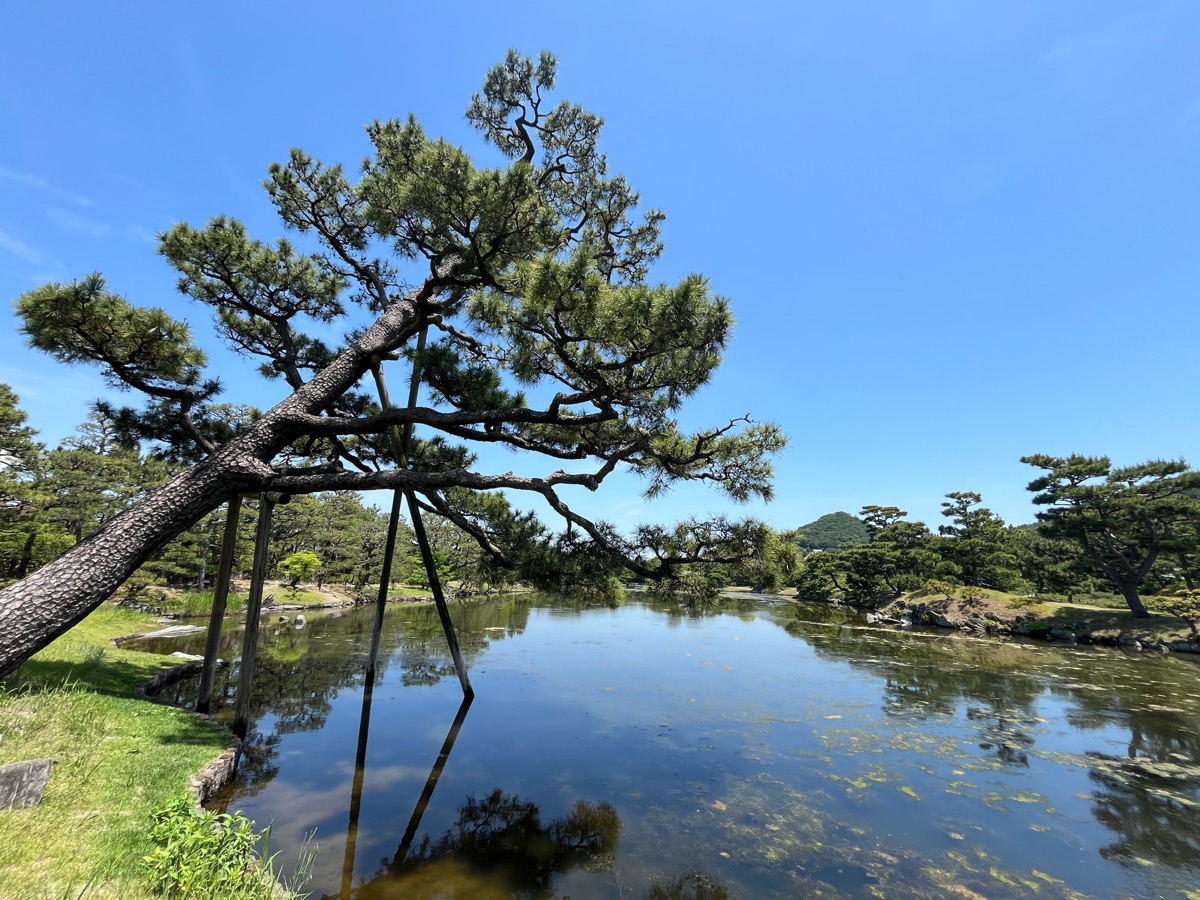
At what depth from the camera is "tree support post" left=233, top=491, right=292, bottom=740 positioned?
5.80 meters

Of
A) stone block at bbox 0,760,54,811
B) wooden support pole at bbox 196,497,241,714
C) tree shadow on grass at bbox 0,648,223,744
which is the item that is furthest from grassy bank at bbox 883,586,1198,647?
stone block at bbox 0,760,54,811

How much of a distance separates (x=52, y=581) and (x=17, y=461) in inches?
599

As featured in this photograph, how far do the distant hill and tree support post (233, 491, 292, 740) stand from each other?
276ft

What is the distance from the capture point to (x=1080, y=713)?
31.3 feet

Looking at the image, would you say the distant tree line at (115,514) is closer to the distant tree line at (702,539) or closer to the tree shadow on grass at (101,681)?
the distant tree line at (702,539)

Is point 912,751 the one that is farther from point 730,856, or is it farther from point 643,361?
point 643,361

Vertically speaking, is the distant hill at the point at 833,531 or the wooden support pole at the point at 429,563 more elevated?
the distant hill at the point at 833,531

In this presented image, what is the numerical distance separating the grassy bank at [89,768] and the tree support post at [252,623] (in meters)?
0.29

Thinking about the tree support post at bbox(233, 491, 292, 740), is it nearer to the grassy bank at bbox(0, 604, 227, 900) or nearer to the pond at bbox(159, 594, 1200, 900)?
the grassy bank at bbox(0, 604, 227, 900)

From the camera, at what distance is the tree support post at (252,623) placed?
5.80 meters

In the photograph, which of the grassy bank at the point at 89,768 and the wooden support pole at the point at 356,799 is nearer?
the grassy bank at the point at 89,768

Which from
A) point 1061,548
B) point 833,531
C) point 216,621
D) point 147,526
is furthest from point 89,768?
point 833,531

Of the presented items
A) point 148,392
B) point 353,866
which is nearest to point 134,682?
point 148,392

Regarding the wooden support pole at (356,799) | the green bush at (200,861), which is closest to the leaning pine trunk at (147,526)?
the green bush at (200,861)
